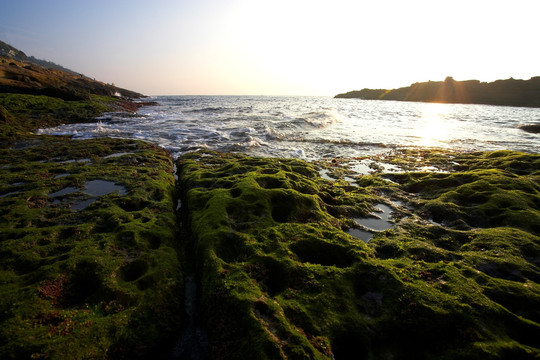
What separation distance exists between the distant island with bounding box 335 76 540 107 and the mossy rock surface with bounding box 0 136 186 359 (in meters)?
172

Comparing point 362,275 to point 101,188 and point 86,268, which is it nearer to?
point 86,268

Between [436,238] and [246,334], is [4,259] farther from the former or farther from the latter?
[436,238]

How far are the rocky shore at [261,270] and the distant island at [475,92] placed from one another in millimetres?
164209

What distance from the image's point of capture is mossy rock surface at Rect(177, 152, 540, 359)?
16.1 feet

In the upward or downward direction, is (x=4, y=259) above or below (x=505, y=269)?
above

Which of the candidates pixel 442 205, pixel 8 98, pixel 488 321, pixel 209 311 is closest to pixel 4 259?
pixel 209 311

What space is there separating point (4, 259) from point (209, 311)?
552cm

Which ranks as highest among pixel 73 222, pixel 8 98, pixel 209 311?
pixel 8 98

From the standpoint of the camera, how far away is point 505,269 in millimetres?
6707

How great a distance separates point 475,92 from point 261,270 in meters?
195

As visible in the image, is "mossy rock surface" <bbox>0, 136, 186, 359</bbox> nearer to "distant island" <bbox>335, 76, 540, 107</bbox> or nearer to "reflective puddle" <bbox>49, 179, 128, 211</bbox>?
"reflective puddle" <bbox>49, 179, 128, 211</bbox>

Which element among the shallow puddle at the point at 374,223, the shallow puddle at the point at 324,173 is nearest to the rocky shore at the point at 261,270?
the shallow puddle at the point at 374,223

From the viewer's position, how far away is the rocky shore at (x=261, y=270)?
15.9 feet

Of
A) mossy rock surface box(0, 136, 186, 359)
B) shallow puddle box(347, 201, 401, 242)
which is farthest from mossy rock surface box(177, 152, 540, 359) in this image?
mossy rock surface box(0, 136, 186, 359)
